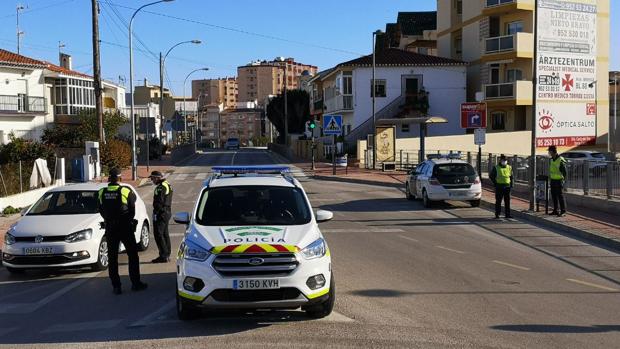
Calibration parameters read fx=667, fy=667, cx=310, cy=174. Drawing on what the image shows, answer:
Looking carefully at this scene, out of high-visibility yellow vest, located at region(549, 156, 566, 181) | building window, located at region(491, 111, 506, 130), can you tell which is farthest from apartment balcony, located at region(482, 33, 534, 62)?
high-visibility yellow vest, located at region(549, 156, 566, 181)

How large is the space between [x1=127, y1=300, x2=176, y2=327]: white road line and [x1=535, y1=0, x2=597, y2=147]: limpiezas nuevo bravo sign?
123 ft

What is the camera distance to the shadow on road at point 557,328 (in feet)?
23.1

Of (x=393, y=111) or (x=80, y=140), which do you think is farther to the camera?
(x=393, y=111)

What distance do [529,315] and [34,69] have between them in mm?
52928

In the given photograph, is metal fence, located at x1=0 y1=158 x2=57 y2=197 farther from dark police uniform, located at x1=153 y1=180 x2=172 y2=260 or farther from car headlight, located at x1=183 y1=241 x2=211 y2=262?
car headlight, located at x1=183 y1=241 x2=211 y2=262

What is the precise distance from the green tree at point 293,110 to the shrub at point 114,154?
46653mm

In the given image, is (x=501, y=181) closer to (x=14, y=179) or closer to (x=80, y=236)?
(x=80, y=236)

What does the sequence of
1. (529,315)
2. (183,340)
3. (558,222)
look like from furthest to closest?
(558,222)
(529,315)
(183,340)

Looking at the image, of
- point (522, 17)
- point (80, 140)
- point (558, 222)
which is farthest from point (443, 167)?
point (522, 17)

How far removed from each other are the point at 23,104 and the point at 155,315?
4995 centimetres

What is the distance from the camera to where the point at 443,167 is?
809 inches

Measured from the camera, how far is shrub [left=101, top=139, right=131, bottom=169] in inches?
1410

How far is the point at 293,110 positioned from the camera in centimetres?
8556

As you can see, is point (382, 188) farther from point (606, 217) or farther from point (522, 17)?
point (522, 17)
